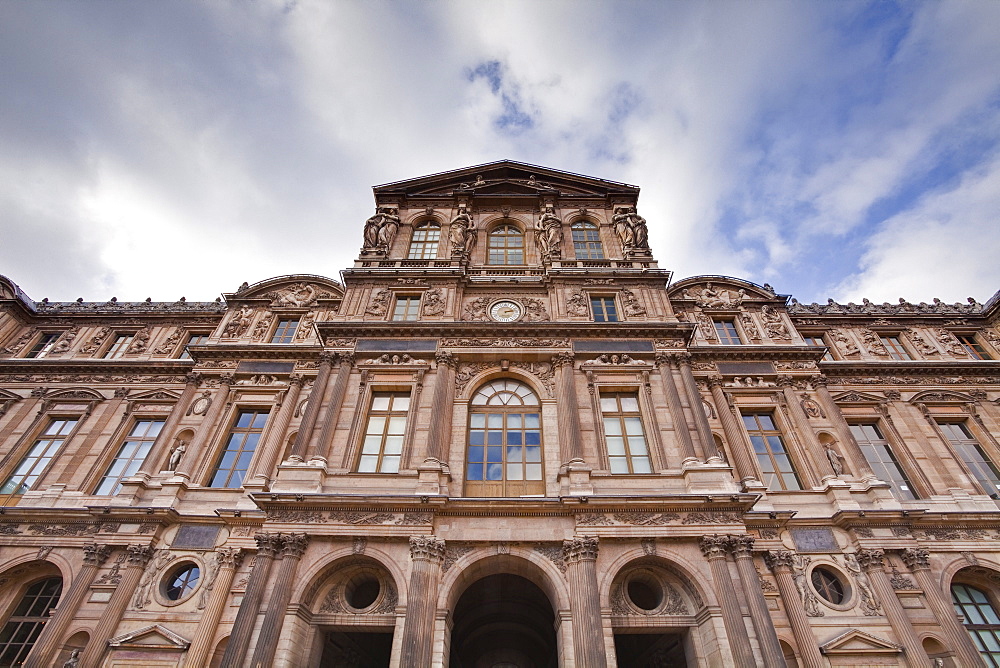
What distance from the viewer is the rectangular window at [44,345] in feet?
75.9

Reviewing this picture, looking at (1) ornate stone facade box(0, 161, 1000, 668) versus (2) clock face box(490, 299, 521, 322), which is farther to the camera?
(2) clock face box(490, 299, 521, 322)

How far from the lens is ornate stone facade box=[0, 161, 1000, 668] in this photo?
13.3m

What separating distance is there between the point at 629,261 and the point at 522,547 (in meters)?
12.8

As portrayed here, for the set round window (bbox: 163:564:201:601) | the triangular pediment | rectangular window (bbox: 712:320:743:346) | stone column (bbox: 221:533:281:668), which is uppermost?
the triangular pediment

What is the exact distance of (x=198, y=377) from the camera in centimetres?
2014

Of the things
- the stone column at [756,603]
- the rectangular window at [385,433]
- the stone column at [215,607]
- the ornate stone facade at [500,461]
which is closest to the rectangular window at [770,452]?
the ornate stone facade at [500,461]

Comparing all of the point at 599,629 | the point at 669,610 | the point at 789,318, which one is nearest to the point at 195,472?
the point at 599,629

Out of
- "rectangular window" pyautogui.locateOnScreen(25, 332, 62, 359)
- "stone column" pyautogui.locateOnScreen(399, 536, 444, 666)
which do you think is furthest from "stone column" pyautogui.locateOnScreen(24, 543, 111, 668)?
"rectangular window" pyautogui.locateOnScreen(25, 332, 62, 359)

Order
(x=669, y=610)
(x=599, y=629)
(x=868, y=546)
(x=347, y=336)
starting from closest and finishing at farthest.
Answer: (x=599, y=629), (x=669, y=610), (x=868, y=546), (x=347, y=336)

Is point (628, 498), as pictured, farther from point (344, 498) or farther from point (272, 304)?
point (272, 304)

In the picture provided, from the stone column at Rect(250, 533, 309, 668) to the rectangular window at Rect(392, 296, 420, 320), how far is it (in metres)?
8.81

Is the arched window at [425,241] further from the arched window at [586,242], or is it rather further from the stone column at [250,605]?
the stone column at [250,605]

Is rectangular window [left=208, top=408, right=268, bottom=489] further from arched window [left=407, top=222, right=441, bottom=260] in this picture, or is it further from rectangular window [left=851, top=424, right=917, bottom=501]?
rectangular window [left=851, top=424, right=917, bottom=501]

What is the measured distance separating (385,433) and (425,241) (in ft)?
33.5
